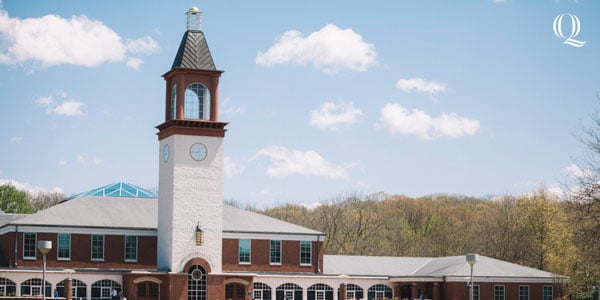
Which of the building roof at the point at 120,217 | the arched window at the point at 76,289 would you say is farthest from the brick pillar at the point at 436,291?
the arched window at the point at 76,289

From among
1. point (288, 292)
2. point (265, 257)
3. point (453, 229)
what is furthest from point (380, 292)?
point (453, 229)

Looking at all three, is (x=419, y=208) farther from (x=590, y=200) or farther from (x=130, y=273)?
(x=590, y=200)

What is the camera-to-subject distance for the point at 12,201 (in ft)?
302

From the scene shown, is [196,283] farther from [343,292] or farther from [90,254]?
[343,292]

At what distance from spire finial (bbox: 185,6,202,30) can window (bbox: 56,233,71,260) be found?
1524 centimetres

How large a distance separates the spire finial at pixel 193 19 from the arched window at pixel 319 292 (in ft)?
60.4

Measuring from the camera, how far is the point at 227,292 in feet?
202

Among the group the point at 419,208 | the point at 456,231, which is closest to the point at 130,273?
the point at 456,231

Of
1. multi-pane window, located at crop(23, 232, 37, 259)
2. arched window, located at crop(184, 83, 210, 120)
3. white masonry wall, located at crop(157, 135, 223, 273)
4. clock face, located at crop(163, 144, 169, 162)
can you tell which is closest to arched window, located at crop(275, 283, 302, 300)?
white masonry wall, located at crop(157, 135, 223, 273)

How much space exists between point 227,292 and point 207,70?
13885 mm

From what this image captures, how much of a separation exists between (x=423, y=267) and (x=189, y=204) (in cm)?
1897

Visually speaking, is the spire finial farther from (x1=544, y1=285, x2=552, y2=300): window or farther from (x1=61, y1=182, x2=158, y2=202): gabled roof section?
(x1=544, y1=285, x2=552, y2=300): window

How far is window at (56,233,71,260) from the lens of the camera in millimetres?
60875

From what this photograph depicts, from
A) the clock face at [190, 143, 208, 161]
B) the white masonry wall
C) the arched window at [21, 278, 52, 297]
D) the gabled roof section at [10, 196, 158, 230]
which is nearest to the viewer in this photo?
the arched window at [21, 278, 52, 297]
